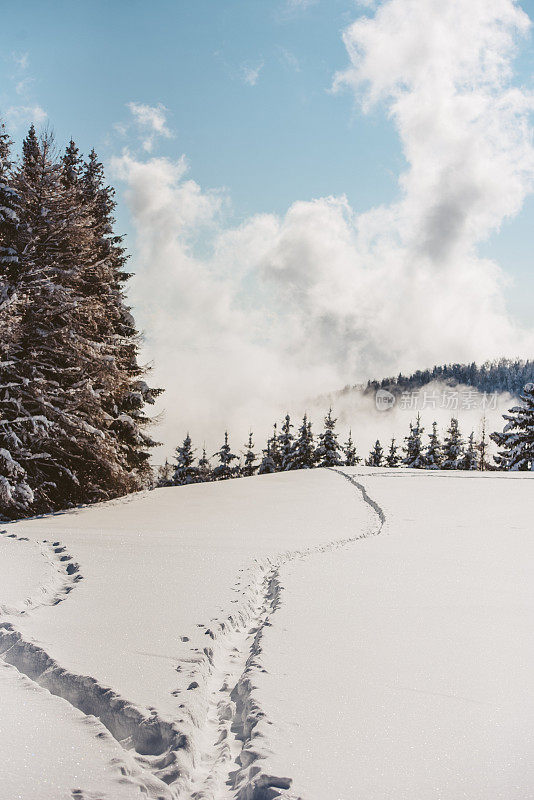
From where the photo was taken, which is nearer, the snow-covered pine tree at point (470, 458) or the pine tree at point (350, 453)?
the snow-covered pine tree at point (470, 458)

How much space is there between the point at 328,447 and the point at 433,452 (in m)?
12.1

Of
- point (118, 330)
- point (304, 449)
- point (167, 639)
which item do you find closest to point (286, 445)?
point (304, 449)

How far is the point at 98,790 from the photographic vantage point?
7.13ft

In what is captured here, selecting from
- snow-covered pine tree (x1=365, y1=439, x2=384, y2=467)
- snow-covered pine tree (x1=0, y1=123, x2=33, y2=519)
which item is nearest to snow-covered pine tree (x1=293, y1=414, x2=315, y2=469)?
snow-covered pine tree (x1=365, y1=439, x2=384, y2=467)

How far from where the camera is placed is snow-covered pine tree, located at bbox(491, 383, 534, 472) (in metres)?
30.3

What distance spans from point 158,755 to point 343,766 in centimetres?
104

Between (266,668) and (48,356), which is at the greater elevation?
(48,356)

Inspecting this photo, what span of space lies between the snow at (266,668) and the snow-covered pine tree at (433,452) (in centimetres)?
4138

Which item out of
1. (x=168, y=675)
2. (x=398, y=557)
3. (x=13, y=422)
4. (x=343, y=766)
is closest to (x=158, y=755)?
(x=168, y=675)

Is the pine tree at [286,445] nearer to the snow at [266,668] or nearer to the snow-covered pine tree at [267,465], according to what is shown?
the snow-covered pine tree at [267,465]

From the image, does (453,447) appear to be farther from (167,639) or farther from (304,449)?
(167,639)

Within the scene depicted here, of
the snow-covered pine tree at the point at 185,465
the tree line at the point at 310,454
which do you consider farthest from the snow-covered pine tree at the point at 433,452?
the snow-covered pine tree at the point at 185,465

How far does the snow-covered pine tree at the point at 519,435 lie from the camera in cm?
3027

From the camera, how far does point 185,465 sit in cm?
4103
